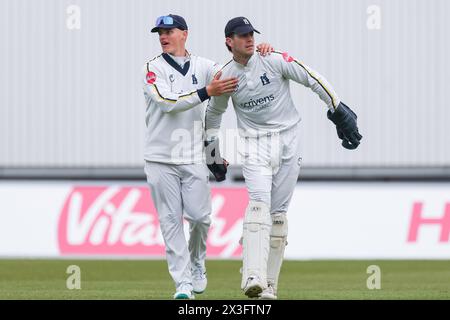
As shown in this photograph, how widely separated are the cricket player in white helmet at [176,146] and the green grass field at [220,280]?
0.45 m

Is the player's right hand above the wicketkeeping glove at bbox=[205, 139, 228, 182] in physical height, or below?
above

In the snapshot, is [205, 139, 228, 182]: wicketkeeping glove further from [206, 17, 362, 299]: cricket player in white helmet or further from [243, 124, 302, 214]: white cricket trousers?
[243, 124, 302, 214]: white cricket trousers

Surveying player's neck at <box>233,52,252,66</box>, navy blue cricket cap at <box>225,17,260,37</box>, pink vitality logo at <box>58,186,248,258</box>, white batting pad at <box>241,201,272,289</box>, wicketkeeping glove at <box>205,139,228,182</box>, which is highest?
navy blue cricket cap at <box>225,17,260,37</box>

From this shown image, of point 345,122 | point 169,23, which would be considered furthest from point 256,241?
point 169,23

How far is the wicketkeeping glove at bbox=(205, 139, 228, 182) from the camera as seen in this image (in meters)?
9.67

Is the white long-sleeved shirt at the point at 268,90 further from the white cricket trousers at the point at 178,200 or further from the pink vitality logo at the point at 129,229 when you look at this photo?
the pink vitality logo at the point at 129,229

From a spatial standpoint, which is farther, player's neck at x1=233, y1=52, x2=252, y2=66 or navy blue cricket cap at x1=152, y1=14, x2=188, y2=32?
navy blue cricket cap at x1=152, y1=14, x2=188, y2=32

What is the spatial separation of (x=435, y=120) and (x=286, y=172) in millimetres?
9031

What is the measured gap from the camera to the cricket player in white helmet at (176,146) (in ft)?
30.6

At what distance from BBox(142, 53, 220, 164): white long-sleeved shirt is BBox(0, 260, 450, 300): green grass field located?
3.39 feet

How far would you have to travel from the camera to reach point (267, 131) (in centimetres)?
902

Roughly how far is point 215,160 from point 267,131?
2.75ft

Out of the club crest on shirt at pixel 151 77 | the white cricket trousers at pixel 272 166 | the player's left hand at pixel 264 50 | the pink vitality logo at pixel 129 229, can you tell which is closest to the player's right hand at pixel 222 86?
the player's left hand at pixel 264 50

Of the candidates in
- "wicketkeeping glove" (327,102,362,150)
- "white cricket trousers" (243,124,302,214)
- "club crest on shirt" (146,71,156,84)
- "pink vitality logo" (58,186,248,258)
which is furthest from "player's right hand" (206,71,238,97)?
"pink vitality logo" (58,186,248,258)
